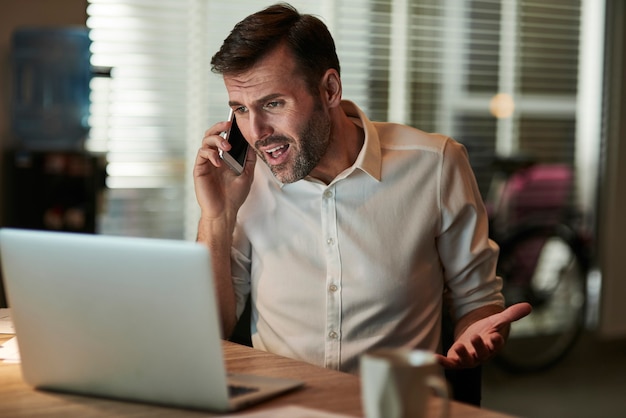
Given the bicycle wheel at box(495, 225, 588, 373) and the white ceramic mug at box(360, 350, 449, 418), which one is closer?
the white ceramic mug at box(360, 350, 449, 418)

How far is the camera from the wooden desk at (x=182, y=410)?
1.27 m

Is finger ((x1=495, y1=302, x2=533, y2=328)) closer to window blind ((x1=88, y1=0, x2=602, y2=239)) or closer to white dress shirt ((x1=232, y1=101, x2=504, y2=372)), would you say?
white dress shirt ((x1=232, y1=101, x2=504, y2=372))

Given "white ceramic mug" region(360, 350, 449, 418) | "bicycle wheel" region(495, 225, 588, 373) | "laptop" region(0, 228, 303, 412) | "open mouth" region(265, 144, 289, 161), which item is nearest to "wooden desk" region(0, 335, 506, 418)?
"laptop" region(0, 228, 303, 412)

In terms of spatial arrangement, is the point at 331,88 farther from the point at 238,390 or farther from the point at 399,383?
the point at 399,383

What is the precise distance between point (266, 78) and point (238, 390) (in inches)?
32.1

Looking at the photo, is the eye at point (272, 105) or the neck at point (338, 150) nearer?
the eye at point (272, 105)

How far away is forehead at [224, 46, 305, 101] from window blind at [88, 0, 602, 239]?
1.95 m

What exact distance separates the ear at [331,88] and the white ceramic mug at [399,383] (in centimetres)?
110

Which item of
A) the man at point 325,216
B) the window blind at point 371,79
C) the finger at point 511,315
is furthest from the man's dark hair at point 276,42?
the window blind at point 371,79

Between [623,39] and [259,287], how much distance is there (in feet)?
11.3

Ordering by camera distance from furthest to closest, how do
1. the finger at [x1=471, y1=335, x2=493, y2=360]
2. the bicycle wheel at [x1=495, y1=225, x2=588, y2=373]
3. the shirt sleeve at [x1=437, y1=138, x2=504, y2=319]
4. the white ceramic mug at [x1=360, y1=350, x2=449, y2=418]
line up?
the bicycle wheel at [x1=495, y1=225, x2=588, y2=373] < the shirt sleeve at [x1=437, y1=138, x2=504, y2=319] < the finger at [x1=471, y1=335, x2=493, y2=360] < the white ceramic mug at [x1=360, y1=350, x2=449, y2=418]

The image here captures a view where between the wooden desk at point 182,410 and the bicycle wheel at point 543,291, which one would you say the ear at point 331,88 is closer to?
the wooden desk at point 182,410

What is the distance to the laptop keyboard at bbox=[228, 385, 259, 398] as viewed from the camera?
1312 millimetres

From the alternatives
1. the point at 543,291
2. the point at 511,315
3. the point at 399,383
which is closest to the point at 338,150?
the point at 511,315
